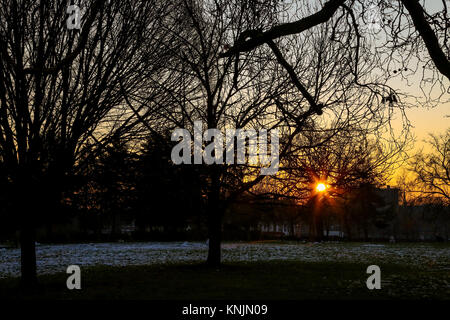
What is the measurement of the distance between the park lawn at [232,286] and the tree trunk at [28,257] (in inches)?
11.5

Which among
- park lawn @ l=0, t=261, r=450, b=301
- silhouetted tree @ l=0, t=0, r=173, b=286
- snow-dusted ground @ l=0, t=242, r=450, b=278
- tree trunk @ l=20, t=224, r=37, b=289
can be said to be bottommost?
snow-dusted ground @ l=0, t=242, r=450, b=278

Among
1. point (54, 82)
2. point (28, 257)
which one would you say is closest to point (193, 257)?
point (28, 257)

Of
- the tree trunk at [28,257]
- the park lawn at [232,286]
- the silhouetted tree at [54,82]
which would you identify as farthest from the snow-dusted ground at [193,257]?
the silhouetted tree at [54,82]

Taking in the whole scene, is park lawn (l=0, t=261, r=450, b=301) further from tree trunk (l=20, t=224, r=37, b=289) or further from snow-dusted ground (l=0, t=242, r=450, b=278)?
snow-dusted ground (l=0, t=242, r=450, b=278)

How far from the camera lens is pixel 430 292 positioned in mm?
9344

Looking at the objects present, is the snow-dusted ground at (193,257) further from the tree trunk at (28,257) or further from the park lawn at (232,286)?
the tree trunk at (28,257)

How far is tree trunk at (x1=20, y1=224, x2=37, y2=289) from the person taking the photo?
10.1 metres

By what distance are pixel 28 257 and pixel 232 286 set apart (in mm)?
4769

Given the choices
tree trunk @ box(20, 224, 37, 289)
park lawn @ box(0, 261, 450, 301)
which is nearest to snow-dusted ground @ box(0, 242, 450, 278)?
park lawn @ box(0, 261, 450, 301)

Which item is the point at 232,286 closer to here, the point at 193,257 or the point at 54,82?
the point at 54,82

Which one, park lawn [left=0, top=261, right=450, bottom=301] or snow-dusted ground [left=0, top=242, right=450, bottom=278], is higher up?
park lawn [left=0, top=261, right=450, bottom=301]

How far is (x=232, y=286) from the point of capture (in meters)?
10.2

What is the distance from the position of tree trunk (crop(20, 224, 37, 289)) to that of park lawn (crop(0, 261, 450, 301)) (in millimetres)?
292

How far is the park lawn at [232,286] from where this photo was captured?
895cm
